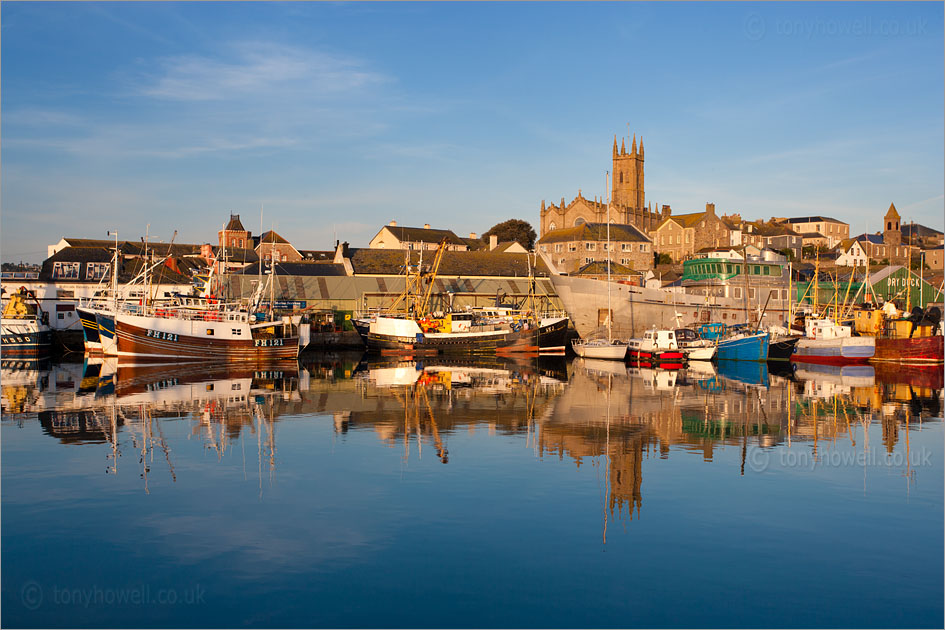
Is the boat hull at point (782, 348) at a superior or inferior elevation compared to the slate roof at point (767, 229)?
inferior

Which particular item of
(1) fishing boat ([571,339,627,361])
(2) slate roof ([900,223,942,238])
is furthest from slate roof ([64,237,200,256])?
(2) slate roof ([900,223,942,238])

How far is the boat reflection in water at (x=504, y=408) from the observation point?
22.2 m

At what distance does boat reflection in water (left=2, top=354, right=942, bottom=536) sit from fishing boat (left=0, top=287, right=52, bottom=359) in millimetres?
12211

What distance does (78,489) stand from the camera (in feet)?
55.8

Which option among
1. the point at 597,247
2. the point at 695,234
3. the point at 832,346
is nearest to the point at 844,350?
the point at 832,346

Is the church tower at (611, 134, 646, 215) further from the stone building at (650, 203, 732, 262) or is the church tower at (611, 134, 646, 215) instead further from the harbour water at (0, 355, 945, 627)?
the harbour water at (0, 355, 945, 627)

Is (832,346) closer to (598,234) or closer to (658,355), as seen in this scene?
(658,355)

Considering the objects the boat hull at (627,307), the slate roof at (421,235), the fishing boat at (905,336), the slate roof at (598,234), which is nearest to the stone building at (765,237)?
the slate roof at (598,234)

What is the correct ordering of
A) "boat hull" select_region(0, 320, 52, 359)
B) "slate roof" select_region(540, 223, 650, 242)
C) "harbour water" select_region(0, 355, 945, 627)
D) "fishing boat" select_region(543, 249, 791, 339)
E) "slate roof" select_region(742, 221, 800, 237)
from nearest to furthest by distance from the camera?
"harbour water" select_region(0, 355, 945, 627)
"boat hull" select_region(0, 320, 52, 359)
"fishing boat" select_region(543, 249, 791, 339)
"slate roof" select_region(540, 223, 650, 242)
"slate roof" select_region(742, 221, 800, 237)

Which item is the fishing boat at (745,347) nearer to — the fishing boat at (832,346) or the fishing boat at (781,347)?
the fishing boat at (781,347)

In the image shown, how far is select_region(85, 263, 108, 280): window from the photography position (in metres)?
75.1

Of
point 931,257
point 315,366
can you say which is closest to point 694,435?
point 315,366

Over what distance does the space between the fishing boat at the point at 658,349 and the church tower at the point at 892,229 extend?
110788mm

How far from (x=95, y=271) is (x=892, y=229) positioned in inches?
5272
